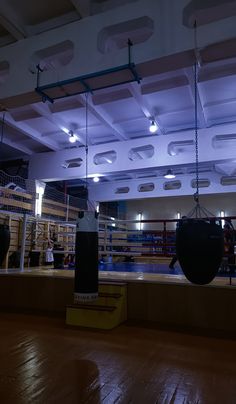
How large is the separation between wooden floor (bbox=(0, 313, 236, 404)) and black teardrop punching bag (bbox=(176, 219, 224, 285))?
2.34 feet

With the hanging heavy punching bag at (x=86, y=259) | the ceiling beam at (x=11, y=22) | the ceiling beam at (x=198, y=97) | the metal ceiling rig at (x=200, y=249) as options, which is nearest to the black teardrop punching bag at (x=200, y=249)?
the metal ceiling rig at (x=200, y=249)

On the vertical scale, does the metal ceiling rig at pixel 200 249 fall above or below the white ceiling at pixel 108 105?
below

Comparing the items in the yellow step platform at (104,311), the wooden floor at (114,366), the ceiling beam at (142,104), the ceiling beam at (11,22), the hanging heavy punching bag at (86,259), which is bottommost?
the wooden floor at (114,366)

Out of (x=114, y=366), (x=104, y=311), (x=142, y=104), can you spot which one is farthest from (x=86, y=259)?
(x=142, y=104)

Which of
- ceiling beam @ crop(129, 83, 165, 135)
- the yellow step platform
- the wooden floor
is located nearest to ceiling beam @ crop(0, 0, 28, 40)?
ceiling beam @ crop(129, 83, 165, 135)

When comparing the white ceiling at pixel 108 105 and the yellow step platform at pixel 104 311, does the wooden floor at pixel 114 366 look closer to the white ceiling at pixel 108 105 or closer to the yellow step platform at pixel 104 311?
the yellow step platform at pixel 104 311

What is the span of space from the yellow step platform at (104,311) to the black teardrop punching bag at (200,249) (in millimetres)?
1536

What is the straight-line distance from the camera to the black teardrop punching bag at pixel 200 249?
2209mm

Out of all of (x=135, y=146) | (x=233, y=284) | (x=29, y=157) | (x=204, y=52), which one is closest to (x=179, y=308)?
(x=233, y=284)

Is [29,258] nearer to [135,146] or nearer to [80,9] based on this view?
[135,146]

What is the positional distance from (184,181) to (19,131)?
5332 millimetres

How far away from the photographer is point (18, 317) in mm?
4027

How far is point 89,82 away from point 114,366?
9.19ft

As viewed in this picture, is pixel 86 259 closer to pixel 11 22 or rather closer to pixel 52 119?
pixel 11 22
